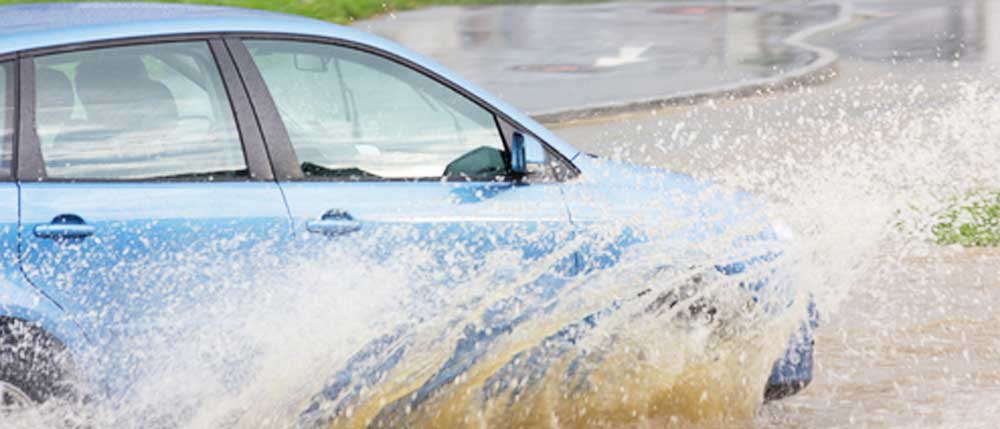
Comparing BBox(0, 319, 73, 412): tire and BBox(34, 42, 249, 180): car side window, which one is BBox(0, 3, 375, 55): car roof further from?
BBox(0, 319, 73, 412): tire

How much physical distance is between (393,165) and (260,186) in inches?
19.0

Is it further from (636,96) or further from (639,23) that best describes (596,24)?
(636,96)

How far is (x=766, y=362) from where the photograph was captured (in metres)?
6.68

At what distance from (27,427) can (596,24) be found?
60.9ft

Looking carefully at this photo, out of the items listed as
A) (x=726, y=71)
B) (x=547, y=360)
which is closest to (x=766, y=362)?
(x=547, y=360)

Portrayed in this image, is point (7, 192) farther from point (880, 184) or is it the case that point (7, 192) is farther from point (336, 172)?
point (880, 184)

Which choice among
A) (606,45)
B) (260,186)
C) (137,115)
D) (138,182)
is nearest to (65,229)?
(138,182)

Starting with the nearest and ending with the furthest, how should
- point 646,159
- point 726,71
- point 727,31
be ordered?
1. point 646,159
2. point 726,71
3. point 727,31

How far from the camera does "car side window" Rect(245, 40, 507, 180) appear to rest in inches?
246

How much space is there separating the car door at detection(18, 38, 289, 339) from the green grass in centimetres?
513

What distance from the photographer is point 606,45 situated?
21.2 m

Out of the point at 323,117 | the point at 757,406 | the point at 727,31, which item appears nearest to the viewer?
the point at 323,117

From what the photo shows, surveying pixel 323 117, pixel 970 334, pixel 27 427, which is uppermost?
pixel 323 117

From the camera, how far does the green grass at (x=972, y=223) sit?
1019cm
